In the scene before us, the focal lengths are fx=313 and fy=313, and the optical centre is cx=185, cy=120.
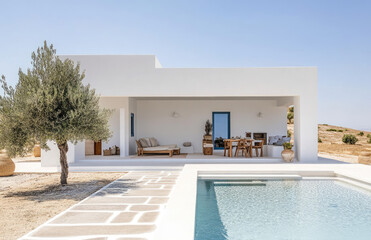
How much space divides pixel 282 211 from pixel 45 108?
17.1ft

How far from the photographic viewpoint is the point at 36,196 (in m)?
6.54

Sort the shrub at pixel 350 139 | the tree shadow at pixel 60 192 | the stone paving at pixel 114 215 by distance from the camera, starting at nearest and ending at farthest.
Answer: the stone paving at pixel 114 215 → the tree shadow at pixel 60 192 → the shrub at pixel 350 139

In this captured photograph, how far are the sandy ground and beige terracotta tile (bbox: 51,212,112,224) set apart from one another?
0.28 m

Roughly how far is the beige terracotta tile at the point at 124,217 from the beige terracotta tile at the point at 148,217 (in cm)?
16

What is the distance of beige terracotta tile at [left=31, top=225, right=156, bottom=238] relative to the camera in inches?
155

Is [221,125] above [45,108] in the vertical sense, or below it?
below

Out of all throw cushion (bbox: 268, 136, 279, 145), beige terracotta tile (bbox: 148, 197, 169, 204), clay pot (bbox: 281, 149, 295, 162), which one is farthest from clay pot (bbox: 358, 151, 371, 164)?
beige terracotta tile (bbox: 148, 197, 169, 204)

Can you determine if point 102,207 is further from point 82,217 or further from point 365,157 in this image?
point 365,157

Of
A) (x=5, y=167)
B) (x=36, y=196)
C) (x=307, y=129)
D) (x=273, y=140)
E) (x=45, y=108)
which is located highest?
(x=45, y=108)

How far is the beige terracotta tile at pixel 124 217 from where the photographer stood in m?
4.47

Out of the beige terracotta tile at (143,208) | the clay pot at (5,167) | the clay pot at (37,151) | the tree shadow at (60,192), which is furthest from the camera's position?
the clay pot at (37,151)

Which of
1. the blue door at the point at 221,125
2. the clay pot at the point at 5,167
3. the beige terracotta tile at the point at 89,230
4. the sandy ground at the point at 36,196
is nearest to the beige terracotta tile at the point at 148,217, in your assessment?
the beige terracotta tile at the point at 89,230

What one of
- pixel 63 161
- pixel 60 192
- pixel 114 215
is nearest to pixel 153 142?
pixel 63 161

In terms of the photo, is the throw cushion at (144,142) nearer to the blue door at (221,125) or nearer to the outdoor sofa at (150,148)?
the outdoor sofa at (150,148)
